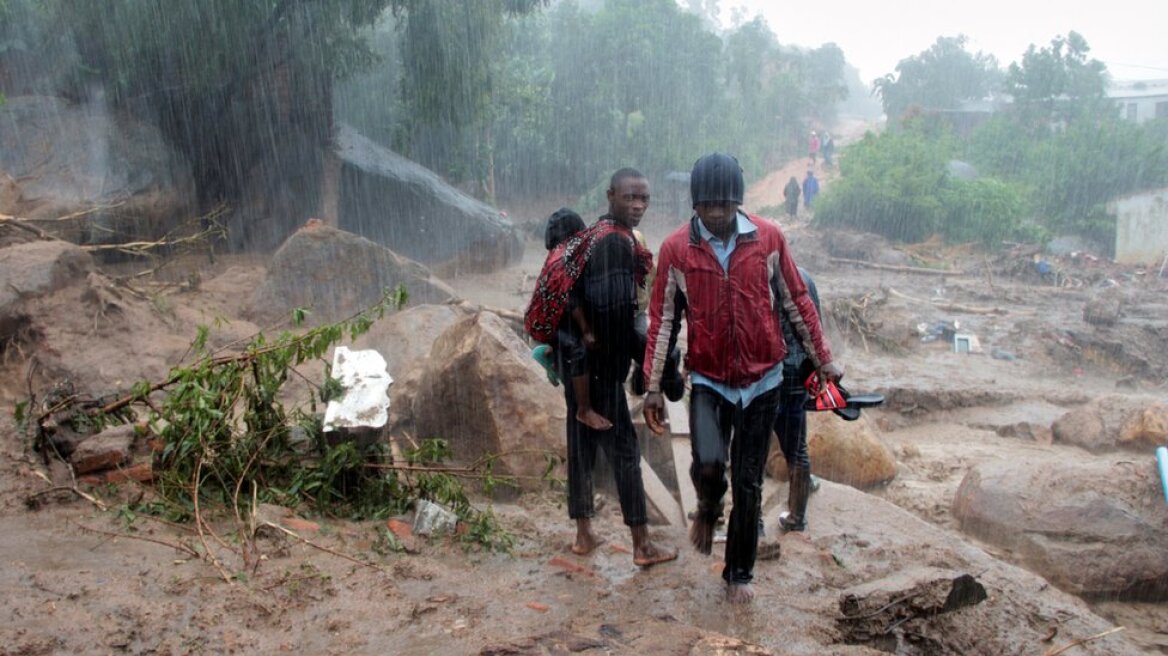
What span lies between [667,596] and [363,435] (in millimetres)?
1647

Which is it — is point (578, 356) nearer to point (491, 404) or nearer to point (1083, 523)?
point (491, 404)

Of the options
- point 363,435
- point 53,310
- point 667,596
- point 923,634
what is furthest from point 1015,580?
point 53,310

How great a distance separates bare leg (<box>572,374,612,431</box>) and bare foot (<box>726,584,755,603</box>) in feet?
2.77

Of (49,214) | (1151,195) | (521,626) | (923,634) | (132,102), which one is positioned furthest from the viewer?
(1151,195)

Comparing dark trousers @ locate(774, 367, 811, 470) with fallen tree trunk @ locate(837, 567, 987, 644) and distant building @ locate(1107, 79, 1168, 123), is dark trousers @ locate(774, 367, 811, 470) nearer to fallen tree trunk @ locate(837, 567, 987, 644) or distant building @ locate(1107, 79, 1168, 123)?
fallen tree trunk @ locate(837, 567, 987, 644)

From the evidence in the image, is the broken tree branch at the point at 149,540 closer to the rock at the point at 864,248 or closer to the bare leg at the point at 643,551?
the bare leg at the point at 643,551

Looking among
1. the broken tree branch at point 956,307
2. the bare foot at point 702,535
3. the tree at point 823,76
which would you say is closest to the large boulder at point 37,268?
the bare foot at point 702,535

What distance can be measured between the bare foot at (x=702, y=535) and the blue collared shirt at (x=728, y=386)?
599 mm

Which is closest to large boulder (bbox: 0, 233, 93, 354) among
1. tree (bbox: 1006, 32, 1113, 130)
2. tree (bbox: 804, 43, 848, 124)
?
tree (bbox: 1006, 32, 1113, 130)

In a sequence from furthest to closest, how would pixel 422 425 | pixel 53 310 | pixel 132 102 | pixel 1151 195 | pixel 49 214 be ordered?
1. pixel 1151 195
2. pixel 132 102
3. pixel 49 214
4. pixel 53 310
5. pixel 422 425

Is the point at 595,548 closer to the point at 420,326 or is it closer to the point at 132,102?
the point at 420,326

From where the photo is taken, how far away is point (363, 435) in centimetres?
404

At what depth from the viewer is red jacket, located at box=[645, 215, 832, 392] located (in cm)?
315

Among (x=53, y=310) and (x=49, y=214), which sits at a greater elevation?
(x=49, y=214)
